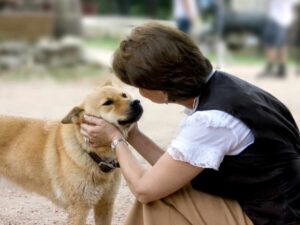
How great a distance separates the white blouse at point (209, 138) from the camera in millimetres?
2766

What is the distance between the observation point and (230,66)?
47.8 feet

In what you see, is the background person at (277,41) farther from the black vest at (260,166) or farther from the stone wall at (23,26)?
the black vest at (260,166)

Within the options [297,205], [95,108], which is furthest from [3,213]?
[297,205]

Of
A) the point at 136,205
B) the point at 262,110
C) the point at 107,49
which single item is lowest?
the point at 107,49

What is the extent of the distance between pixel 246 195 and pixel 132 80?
0.66m

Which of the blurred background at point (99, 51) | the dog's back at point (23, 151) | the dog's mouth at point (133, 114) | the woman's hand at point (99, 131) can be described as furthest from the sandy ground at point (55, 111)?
the woman's hand at point (99, 131)

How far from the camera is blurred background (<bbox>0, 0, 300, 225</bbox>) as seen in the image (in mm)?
6699

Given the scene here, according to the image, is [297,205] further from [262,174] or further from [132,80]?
[132,80]

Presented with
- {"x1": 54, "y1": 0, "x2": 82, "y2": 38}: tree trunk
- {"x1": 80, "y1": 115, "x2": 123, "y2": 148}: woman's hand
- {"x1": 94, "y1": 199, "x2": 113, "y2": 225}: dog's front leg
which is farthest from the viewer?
{"x1": 54, "y1": 0, "x2": 82, "y2": 38}: tree trunk

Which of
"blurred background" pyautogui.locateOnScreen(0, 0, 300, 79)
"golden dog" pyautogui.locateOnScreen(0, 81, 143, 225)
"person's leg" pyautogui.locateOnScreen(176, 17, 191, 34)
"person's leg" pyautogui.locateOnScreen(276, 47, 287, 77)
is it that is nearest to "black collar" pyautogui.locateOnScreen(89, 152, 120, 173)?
"golden dog" pyautogui.locateOnScreen(0, 81, 143, 225)

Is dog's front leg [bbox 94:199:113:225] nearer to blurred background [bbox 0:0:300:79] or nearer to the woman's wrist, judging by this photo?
the woman's wrist

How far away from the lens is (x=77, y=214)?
371 cm

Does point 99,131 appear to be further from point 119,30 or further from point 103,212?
point 119,30

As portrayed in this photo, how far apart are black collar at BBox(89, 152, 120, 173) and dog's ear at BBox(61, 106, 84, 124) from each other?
0.64 ft
